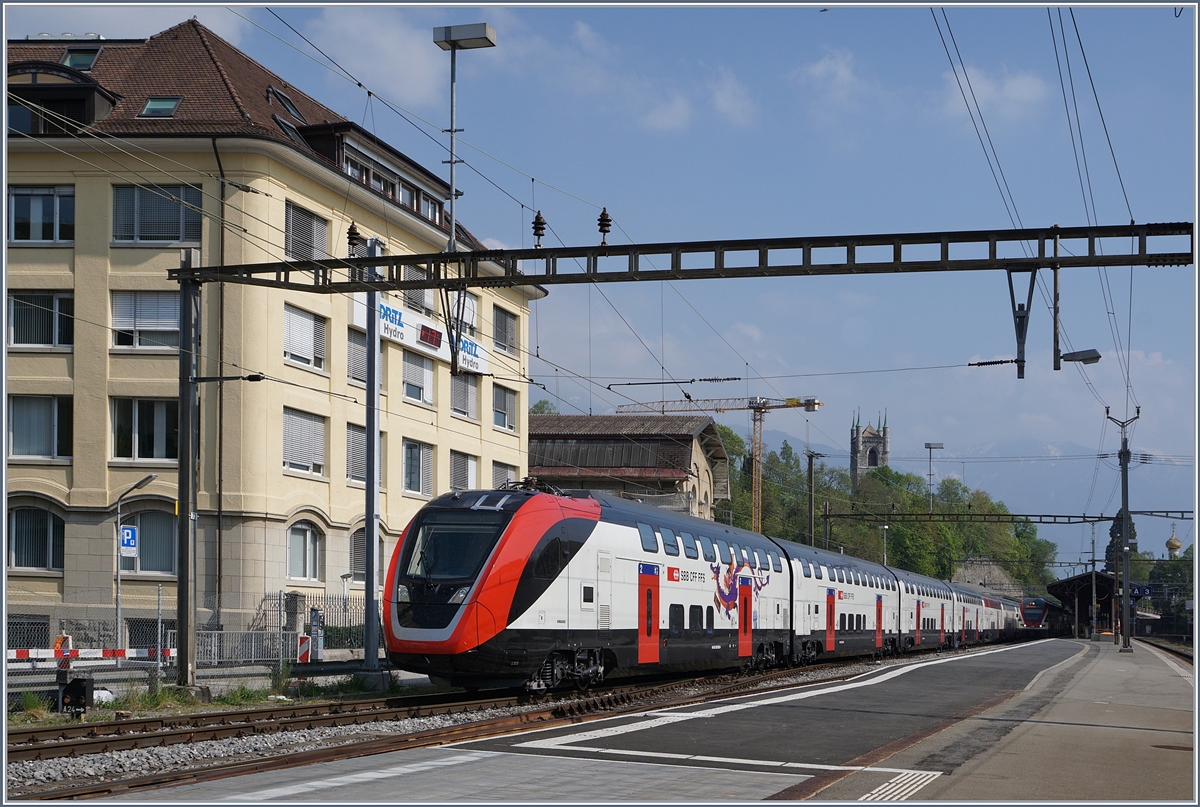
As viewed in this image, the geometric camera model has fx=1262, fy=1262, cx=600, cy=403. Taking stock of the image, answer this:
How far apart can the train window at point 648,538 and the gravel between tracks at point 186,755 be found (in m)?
7.09

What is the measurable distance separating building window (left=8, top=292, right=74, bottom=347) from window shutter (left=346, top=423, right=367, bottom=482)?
27.1 feet

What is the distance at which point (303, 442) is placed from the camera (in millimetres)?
35969

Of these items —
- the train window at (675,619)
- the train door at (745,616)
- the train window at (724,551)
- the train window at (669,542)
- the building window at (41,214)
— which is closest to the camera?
the train window at (675,619)

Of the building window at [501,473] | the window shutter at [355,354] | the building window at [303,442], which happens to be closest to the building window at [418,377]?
the window shutter at [355,354]

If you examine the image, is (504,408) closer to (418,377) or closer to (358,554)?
(418,377)

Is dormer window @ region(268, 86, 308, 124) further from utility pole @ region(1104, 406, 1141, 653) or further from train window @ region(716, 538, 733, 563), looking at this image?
utility pole @ region(1104, 406, 1141, 653)

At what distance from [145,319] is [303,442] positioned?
5439 mm

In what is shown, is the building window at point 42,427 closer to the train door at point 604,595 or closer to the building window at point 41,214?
the building window at point 41,214

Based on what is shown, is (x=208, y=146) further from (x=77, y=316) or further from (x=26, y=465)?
(x=26, y=465)

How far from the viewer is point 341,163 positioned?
37906 millimetres

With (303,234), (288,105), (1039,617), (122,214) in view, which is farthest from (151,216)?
(1039,617)

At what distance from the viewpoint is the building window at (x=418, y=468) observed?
41.3 metres

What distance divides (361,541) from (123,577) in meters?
7.36

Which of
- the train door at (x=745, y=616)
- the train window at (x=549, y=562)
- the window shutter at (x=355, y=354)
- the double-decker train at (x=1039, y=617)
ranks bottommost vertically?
the double-decker train at (x=1039, y=617)
